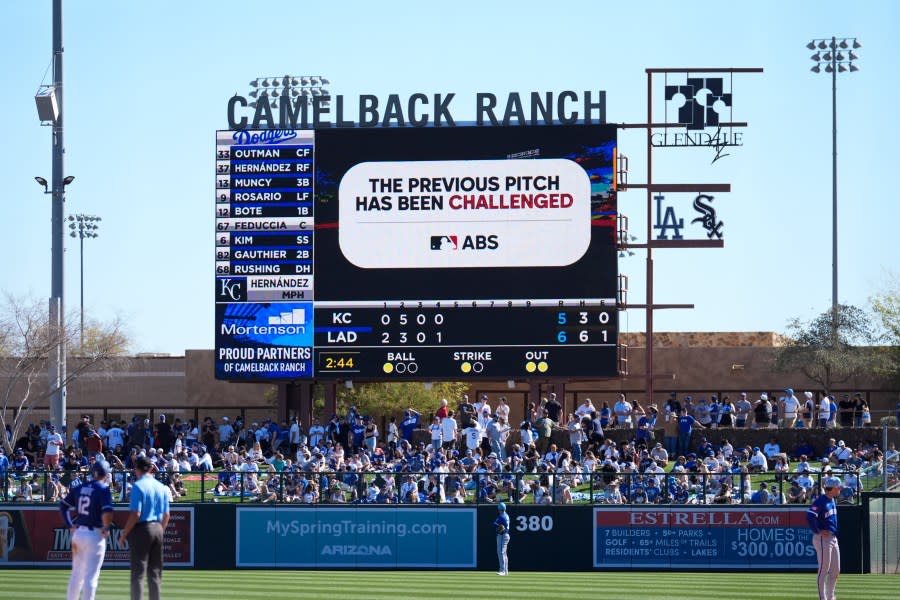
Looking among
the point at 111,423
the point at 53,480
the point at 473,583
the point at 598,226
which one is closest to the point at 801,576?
the point at 473,583

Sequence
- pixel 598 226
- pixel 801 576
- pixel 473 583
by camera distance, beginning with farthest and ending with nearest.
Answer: pixel 598 226
pixel 801 576
pixel 473 583

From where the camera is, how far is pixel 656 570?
89.7ft

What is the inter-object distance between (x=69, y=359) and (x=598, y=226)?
23.0 meters

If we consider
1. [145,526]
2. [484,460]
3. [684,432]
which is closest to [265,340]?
[484,460]

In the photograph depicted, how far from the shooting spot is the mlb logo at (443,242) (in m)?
30.9

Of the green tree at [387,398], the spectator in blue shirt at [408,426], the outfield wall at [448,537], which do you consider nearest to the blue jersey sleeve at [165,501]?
the outfield wall at [448,537]

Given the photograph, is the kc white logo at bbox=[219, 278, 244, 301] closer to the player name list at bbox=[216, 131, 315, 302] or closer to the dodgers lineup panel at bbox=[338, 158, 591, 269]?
the player name list at bbox=[216, 131, 315, 302]

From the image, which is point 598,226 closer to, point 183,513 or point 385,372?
point 385,372

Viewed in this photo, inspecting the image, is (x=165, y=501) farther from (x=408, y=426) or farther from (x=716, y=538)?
(x=408, y=426)

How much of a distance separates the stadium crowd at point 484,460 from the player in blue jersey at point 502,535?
92.3 inches

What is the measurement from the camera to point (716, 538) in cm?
2736

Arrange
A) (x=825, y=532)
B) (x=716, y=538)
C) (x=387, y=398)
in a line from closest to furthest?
(x=825, y=532), (x=716, y=538), (x=387, y=398)

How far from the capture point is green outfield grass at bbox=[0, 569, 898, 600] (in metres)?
19.7

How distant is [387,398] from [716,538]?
22.2 metres
